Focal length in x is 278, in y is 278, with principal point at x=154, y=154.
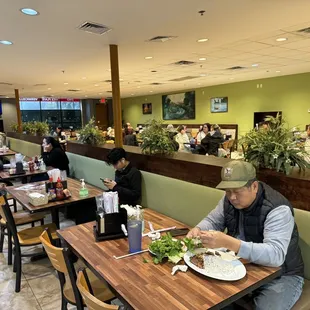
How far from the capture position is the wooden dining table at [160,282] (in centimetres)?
129

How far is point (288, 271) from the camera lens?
1.73 metres

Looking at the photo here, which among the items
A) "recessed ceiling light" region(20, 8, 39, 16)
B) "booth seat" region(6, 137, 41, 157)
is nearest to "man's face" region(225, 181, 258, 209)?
"recessed ceiling light" region(20, 8, 39, 16)

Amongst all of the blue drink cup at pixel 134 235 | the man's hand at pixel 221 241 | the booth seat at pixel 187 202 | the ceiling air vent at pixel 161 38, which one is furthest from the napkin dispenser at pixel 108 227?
the ceiling air vent at pixel 161 38

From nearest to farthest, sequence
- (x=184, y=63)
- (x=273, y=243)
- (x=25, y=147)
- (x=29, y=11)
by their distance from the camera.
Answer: (x=273, y=243), (x=29, y=11), (x=184, y=63), (x=25, y=147)

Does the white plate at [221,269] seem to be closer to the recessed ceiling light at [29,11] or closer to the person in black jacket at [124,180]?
the person in black jacket at [124,180]

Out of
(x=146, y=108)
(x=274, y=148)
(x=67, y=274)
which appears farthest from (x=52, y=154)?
(x=146, y=108)

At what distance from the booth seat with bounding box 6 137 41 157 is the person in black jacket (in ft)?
15.3

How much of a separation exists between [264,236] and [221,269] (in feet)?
1.13

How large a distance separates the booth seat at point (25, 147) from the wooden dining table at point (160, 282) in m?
6.21

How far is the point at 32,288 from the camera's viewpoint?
2.76 meters

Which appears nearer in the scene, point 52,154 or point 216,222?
point 216,222

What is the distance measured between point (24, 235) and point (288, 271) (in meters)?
2.55

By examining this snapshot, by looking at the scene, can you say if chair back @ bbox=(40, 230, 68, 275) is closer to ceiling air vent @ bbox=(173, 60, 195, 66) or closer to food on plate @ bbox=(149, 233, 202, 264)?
food on plate @ bbox=(149, 233, 202, 264)

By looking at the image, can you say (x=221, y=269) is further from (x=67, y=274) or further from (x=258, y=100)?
(x=258, y=100)
